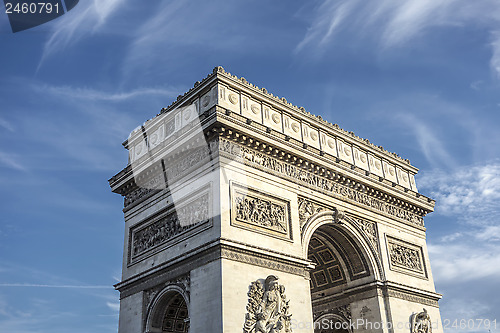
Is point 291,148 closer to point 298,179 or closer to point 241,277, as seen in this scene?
point 298,179

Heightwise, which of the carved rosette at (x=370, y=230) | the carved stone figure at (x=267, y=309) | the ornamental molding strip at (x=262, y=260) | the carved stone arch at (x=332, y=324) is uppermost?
the carved rosette at (x=370, y=230)

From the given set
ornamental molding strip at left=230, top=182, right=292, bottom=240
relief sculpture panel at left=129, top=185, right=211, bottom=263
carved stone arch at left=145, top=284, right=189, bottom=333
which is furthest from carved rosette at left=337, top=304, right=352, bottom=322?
relief sculpture panel at left=129, top=185, right=211, bottom=263

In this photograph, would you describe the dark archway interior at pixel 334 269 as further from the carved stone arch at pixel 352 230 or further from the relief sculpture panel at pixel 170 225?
the relief sculpture panel at pixel 170 225

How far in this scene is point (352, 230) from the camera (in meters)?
22.2

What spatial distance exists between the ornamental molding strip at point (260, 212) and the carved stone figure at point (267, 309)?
6.19 ft

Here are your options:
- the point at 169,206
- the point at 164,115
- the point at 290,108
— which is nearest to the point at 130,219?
the point at 169,206

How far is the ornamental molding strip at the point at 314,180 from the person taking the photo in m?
19.0

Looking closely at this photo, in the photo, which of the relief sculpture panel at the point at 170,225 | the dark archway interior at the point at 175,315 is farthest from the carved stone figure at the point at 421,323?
the relief sculpture panel at the point at 170,225

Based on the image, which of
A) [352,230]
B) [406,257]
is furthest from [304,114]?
[406,257]

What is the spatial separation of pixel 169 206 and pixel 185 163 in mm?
1707

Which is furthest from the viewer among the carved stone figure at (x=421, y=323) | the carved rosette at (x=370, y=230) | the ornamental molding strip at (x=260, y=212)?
the carved rosette at (x=370, y=230)

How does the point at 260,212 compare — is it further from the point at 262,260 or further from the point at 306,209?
the point at 306,209

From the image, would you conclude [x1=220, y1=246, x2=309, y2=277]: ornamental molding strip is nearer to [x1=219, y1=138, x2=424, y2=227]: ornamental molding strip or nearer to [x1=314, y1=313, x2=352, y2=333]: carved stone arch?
[x1=219, y1=138, x2=424, y2=227]: ornamental molding strip

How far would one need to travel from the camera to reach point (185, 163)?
19.9 metres
